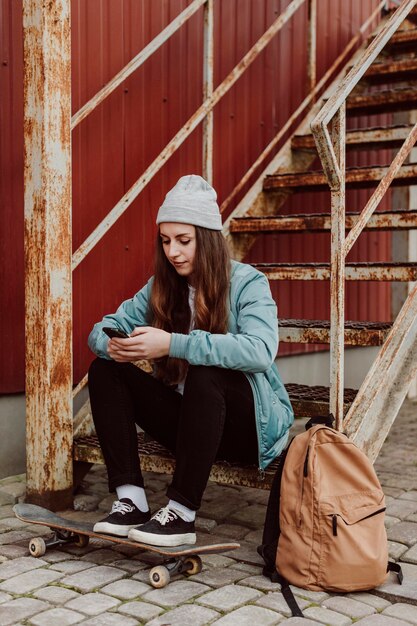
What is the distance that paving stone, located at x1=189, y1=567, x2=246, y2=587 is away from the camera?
2.87 metres

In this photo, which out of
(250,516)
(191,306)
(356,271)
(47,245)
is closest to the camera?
(191,306)

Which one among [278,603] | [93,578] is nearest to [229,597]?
[278,603]

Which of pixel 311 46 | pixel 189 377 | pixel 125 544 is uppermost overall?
pixel 311 46

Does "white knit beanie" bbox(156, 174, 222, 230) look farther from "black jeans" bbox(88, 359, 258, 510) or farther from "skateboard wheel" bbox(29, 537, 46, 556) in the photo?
"skateboard wheel" bbox(29, 537, 46, 556)

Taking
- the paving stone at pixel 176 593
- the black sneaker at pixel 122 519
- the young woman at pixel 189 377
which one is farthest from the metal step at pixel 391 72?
the paving stone at pixel 176 593

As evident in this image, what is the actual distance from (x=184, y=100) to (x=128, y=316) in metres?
2.12

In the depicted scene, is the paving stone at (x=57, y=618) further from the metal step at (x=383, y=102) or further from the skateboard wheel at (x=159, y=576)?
the metal step at (x=383, y=102)

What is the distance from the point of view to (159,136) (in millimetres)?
4953

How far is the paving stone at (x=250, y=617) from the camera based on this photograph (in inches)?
99.4

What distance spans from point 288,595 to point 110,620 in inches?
23.6

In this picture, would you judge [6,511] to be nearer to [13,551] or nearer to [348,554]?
[13,551]

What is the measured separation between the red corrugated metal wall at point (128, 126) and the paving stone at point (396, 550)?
2012 millimetres

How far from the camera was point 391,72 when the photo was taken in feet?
17.9

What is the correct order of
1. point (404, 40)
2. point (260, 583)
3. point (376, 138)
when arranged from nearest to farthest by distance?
point (260, 583), point (376, 138), point (404, 40)
